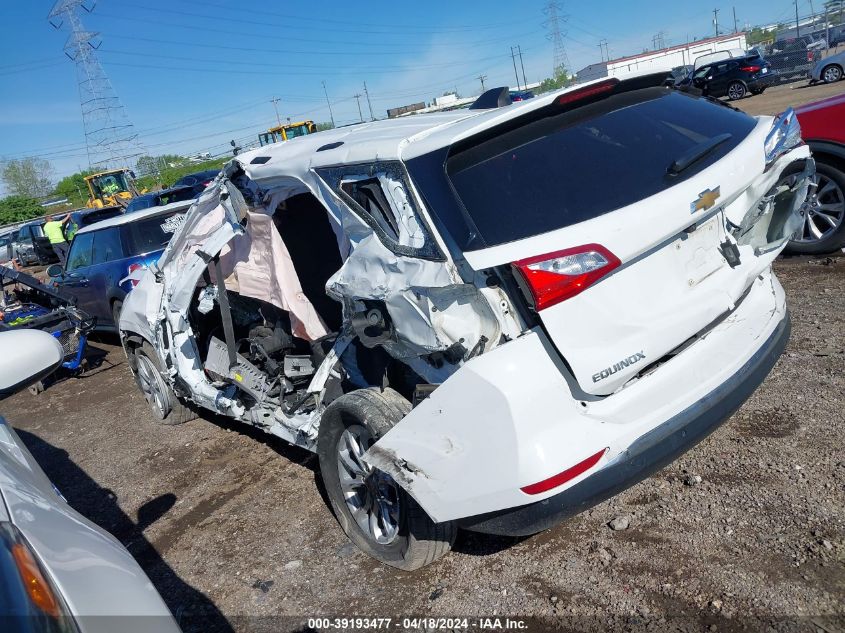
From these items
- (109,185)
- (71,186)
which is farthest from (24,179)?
(109,185)

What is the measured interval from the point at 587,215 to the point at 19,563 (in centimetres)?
200

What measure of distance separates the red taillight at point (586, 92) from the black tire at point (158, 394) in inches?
167

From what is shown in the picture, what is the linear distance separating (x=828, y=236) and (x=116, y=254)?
836cm

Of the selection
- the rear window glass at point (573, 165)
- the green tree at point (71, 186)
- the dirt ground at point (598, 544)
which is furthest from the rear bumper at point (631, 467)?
the green tree at point (71, 186)

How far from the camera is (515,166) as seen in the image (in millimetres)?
2574

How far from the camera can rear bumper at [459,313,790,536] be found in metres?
2.39

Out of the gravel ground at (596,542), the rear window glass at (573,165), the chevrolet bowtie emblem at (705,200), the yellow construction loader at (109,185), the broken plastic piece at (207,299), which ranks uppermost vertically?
the yellow construction loader at (109,185)

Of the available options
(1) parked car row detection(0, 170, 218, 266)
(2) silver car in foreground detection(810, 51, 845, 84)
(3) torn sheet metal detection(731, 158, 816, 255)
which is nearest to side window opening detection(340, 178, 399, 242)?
(3) torn sheet metal detection(731, 158, 816, 255)

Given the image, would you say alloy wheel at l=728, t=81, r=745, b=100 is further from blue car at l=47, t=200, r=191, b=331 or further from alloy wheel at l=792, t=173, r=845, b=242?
blue car at l=47, t=200, r=191, b=331

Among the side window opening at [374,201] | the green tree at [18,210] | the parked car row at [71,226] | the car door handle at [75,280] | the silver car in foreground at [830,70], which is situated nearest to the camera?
the side window opening at [374,201]

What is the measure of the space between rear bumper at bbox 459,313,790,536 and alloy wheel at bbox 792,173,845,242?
3793 millimetres

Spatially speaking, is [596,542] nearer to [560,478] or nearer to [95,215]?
[560,478]

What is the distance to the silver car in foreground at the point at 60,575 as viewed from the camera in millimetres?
1493

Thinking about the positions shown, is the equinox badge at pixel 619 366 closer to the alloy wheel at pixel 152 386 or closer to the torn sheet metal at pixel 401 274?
the torn sheet metal at pixel 401 274
